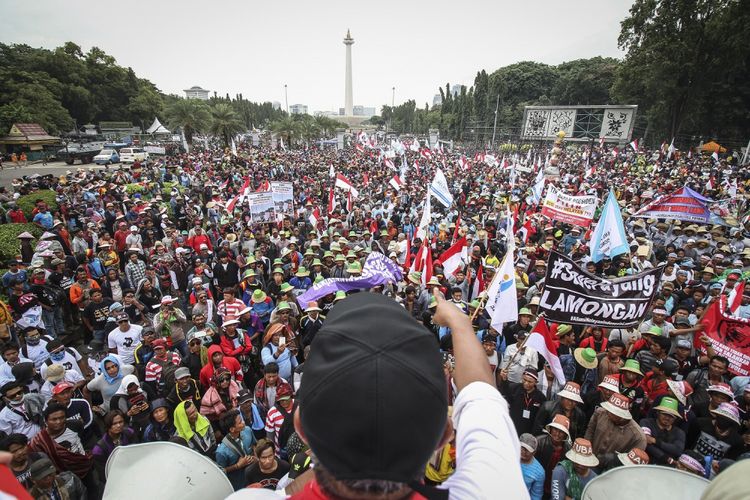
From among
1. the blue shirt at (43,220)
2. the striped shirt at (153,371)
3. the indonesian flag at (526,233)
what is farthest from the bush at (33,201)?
the indonesian flag at (526,233)

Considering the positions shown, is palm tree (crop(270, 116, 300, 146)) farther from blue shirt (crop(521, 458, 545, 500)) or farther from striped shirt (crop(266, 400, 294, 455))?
blue shirt (crop(521, 458, 545, 500))

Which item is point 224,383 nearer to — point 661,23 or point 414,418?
point 414,418

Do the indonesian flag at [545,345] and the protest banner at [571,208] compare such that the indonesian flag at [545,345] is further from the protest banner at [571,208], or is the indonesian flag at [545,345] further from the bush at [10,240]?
the bush at [10,240]

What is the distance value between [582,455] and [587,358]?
200cm

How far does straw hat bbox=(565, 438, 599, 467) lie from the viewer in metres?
3.37

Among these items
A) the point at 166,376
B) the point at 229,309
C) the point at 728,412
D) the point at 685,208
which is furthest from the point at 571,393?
the point at 685,208

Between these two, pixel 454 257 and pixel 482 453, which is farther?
pixel 454 257

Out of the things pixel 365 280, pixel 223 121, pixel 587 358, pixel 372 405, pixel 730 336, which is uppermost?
pixel 223 121

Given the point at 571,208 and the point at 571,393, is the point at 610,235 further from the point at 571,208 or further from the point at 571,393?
the point at 571,393

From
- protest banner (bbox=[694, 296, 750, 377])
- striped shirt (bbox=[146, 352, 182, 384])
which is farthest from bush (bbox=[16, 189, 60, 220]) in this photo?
protest banner (bbox=[694, 296, 750, 377])

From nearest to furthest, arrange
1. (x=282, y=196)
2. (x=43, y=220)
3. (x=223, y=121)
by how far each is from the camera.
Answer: (x=43, y=220) → (x=282, y=196) → (x=223, y=121)

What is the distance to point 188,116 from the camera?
35625 mm

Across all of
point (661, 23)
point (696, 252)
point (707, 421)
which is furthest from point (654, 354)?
point (661, 23)

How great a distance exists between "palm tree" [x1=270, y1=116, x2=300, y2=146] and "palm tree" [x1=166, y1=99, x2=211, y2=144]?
33.1 ft
